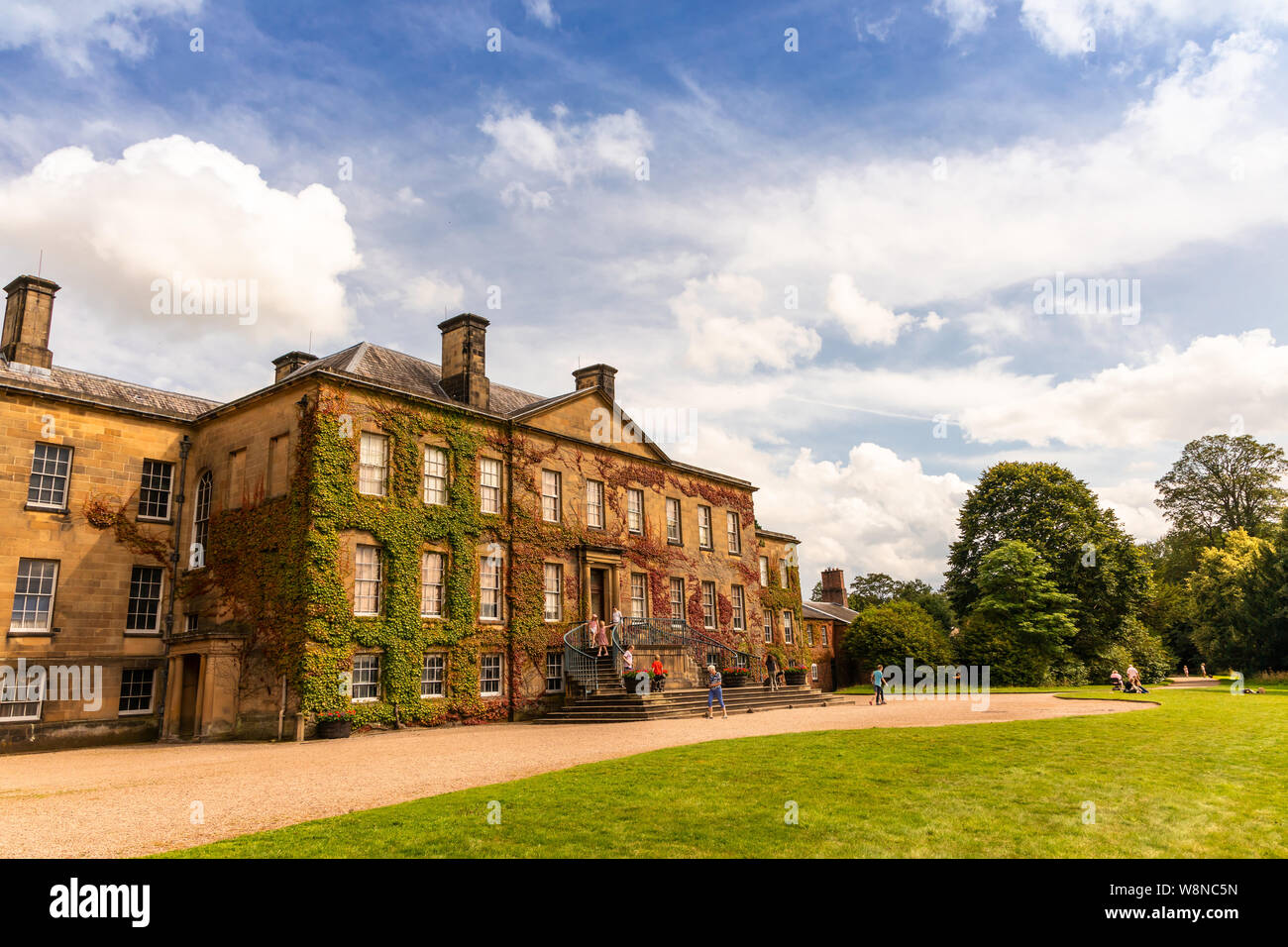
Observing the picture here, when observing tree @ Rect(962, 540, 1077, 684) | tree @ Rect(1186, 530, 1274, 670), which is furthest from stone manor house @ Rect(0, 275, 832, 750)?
tree @ Rect(1186, 530, 1274, 670)

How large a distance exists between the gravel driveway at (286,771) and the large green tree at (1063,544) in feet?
71.0

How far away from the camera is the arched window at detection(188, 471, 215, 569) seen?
25.0m

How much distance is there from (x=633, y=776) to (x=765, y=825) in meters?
3.73

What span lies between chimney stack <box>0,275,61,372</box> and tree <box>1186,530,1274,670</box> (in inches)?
2137

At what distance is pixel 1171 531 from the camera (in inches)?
2547

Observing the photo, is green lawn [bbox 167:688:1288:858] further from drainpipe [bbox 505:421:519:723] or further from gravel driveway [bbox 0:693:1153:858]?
drainpipe [bbox 505:421:519:723]

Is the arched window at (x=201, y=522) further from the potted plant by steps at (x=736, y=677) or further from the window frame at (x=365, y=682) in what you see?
the potted plant by steps at (x=736, y=677)

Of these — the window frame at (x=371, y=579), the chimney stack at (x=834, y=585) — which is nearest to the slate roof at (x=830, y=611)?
the chimney stack at (x=834, y=585)

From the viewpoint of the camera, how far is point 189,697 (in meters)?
23.1

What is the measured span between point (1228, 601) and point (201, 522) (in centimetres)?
5047
